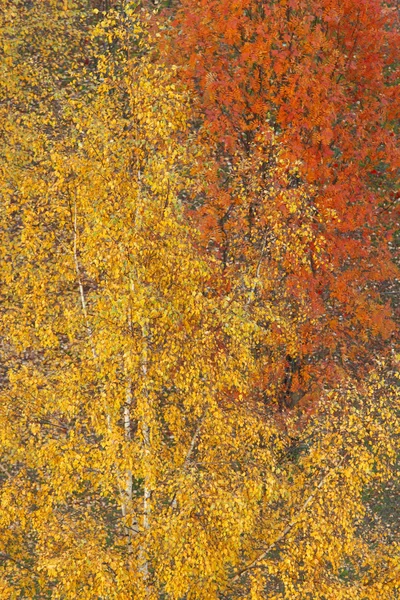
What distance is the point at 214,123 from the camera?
17500mm

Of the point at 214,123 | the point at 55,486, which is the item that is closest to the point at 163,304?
the point at 55,486

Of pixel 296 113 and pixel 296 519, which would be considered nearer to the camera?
pixel 296 519

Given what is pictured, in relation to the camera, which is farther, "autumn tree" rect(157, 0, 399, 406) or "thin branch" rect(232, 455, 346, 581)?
"autumn tree" rect(157, 0, 399, 406)

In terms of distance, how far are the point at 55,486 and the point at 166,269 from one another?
12.0 feet

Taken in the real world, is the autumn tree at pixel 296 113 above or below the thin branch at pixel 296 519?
above

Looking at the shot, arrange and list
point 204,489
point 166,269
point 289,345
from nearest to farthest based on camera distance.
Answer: point 204,489 < point 166,269 < point 289,345

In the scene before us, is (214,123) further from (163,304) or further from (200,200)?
(200,200)

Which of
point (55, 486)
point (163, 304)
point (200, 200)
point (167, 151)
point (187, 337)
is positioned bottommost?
point (200, 200)

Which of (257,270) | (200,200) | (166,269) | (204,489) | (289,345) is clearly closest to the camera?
(204,489)

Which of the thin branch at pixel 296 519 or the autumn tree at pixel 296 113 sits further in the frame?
the autumn tree at pixel 296 113

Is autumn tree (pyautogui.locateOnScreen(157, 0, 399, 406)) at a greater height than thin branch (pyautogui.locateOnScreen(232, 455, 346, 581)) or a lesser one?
greater

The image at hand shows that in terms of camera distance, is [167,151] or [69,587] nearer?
[69,587]

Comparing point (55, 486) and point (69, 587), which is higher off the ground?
point (55, 486)

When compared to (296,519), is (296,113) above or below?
above
